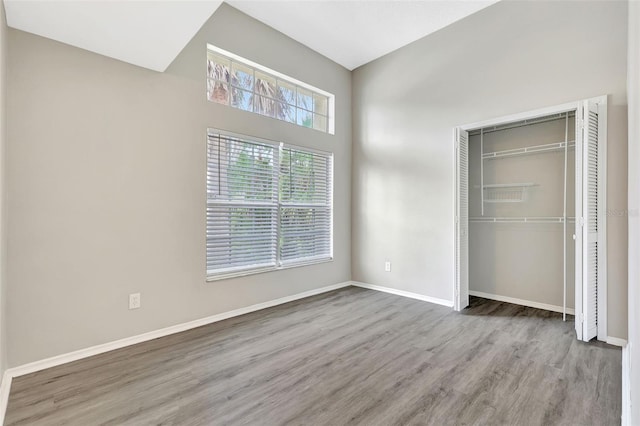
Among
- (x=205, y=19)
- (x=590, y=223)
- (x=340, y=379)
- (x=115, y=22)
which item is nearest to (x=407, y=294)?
(x=590, y=223)

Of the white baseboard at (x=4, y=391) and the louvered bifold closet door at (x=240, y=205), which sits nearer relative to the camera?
the white baseboard at (x=4, y=391)

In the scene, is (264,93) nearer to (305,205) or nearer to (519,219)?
(305,205)

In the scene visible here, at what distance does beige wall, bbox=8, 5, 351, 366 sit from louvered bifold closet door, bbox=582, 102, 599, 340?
3230 mm

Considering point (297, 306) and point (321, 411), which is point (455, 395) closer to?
point (321, 411)

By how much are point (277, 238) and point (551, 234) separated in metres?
3.19

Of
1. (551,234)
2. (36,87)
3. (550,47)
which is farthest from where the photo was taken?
(551,234)

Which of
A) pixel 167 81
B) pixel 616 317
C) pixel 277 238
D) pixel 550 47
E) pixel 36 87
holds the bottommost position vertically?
pixel 616 317

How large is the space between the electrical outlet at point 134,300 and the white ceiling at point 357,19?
3.13 m

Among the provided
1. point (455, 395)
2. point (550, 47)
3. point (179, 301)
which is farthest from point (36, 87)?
point (550, 47)

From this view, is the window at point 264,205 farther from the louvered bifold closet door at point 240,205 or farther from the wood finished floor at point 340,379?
the wood finished floor at point 340,379

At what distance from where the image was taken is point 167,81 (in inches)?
110

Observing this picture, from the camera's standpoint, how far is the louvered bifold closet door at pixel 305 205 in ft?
12.6

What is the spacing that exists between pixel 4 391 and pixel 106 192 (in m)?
1.45
